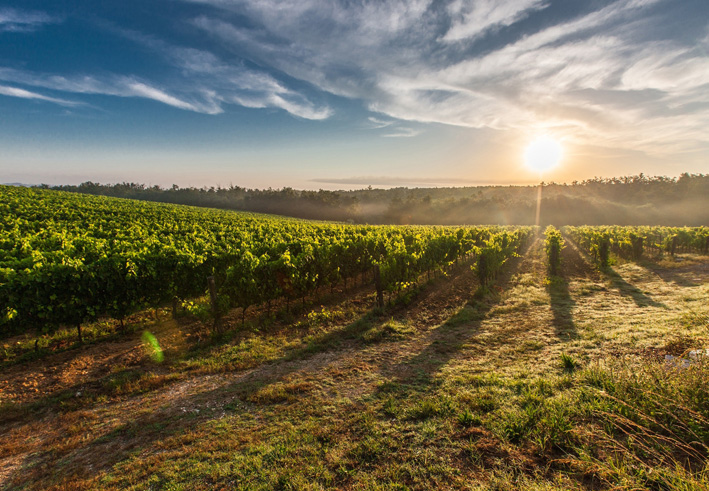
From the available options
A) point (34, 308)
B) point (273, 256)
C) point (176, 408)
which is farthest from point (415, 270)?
point (34, 308)

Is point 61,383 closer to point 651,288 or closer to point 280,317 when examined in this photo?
point 280,317

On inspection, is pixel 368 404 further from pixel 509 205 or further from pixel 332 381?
pixel 509 205

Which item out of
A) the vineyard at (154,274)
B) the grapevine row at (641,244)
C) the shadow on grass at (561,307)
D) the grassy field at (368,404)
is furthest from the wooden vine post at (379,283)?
the grapevine row at (641,244)

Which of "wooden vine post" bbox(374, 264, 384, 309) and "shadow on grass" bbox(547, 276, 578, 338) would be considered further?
"wooden vine post" bbox(374, 264, 384, 309)

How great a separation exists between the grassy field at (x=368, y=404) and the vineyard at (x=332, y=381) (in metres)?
0.04

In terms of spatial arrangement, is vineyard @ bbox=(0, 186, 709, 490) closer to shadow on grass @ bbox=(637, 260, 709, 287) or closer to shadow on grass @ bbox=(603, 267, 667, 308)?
shadow on grass @ bbox=(603, 267, 667, 308)

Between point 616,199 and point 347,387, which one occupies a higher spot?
point 616,199

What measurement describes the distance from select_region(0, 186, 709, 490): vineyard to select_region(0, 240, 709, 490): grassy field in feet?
0.12

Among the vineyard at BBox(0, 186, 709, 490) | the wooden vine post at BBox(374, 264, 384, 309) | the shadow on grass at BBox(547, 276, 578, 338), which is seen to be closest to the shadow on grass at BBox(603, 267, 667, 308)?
the vineyard at BBox(0, 186, 709, 490)

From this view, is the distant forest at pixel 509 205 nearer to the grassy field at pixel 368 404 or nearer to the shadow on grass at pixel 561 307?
the shadow on grass at pixel 561 307

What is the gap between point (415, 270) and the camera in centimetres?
1414

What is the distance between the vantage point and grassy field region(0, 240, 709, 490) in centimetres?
380

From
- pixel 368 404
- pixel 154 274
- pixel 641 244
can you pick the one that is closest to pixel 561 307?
pixel 368 404

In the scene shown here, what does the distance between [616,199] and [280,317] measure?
123 m
